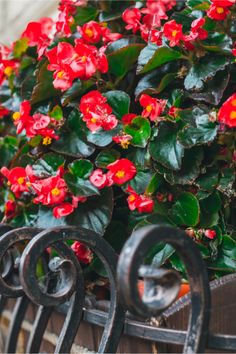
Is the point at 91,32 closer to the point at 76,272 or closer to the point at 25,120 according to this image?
the point at 25,120

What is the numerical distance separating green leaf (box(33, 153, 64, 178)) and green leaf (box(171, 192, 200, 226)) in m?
0.21

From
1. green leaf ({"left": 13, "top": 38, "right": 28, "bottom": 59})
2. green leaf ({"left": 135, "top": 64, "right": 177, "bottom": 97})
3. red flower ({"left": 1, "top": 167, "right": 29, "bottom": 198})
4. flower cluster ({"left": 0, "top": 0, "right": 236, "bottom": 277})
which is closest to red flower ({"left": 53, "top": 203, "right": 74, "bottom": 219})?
flower cluster ({"left": 0, "top": 0, "right": 236, "bottom": 277})

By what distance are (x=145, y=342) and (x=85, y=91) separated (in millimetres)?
429

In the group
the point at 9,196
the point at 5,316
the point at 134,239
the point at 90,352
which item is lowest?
the point at 5,316

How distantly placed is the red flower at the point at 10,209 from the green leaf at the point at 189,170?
35cm

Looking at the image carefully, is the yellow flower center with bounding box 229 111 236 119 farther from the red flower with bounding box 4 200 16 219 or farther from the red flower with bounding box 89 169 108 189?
the red flower with bounding box 4 200 16 219

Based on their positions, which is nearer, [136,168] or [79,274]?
[79,274]

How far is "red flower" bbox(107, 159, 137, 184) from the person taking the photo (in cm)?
77

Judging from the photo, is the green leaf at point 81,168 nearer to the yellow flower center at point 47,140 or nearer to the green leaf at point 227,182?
the yellow flower center at point 47,140

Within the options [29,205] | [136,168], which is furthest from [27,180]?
[136,168]

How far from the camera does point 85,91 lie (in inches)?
35.0

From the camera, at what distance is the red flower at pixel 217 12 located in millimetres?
780

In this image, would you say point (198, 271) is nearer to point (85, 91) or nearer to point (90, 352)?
point (90, 352)

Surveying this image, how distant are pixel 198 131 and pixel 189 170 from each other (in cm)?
6
